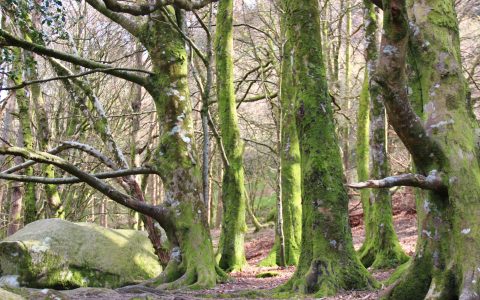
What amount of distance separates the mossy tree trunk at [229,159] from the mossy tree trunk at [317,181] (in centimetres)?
527

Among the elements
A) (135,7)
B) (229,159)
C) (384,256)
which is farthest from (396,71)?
(229,159)

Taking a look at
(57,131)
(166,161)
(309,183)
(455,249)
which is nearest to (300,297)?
(309,183)

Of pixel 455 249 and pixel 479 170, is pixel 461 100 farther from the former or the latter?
pixel 455 249

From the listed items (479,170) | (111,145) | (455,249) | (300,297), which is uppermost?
(111,145)

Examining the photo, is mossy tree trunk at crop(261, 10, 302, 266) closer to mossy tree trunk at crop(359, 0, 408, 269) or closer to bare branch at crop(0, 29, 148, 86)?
mossy tree trunk at crop(359, 0, 408, 269)

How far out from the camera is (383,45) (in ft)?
10.6

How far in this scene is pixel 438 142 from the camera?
12.7 ft

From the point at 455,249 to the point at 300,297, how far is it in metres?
1.98

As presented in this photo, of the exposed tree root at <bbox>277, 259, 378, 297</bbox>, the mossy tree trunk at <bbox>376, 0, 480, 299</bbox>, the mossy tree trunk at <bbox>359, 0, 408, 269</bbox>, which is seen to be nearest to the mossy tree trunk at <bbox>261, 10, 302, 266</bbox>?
the mossy tree trunk at <bbox>359, 0, 408, 269</bbox>

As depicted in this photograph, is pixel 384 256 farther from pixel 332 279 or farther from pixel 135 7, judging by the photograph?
pixel 135 7

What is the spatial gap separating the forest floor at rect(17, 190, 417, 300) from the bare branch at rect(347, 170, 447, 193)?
148 centimetres

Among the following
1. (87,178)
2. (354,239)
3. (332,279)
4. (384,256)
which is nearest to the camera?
(332,279)

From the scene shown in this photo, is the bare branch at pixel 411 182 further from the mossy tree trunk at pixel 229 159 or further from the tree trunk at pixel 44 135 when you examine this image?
the tree trunk at pixel 44 135

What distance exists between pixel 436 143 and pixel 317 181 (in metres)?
2.16
